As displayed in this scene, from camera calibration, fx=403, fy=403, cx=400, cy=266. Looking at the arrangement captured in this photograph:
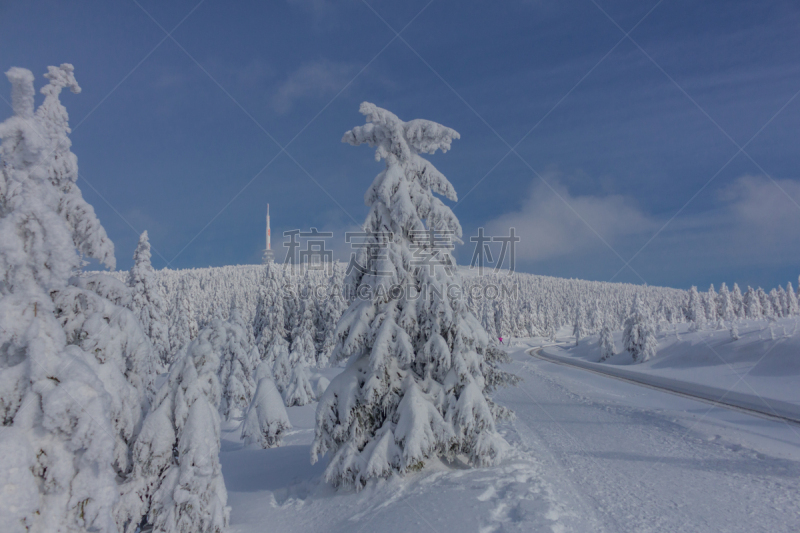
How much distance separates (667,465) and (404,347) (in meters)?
7.71

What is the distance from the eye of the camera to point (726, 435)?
13352mm

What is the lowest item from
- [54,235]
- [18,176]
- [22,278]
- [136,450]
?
[136,450]

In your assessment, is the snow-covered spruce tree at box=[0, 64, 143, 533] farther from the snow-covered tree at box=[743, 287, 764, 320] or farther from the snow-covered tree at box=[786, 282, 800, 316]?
the snow-covered tree at box=[786, 282, 800, 316]

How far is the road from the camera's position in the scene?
7.55 meters

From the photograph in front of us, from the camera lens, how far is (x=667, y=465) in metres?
10.7

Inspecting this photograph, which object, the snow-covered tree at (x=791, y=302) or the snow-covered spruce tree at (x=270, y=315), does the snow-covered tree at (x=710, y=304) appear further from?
the snow-covered spruce tree at (x=270, y=315)

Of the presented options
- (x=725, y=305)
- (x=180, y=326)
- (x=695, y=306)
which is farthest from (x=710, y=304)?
(x=180, y=326)

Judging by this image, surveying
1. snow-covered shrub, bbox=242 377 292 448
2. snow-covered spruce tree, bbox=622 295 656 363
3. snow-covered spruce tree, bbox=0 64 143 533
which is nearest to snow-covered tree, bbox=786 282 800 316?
snow-covered spruce tree, bbox=622 295 656 363

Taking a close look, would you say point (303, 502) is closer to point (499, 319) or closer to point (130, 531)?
point (130, 531)

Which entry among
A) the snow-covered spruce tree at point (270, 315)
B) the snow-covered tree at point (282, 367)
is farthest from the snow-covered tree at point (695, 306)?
the snow-covered tree at point (282, 367)

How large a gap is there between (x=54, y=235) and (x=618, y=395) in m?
25.9

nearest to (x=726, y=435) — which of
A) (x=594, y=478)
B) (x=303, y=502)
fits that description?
(x=594, y=478)

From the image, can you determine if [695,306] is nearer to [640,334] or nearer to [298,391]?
[640,334]

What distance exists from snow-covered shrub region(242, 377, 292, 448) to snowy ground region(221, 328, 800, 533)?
261 centimetres
